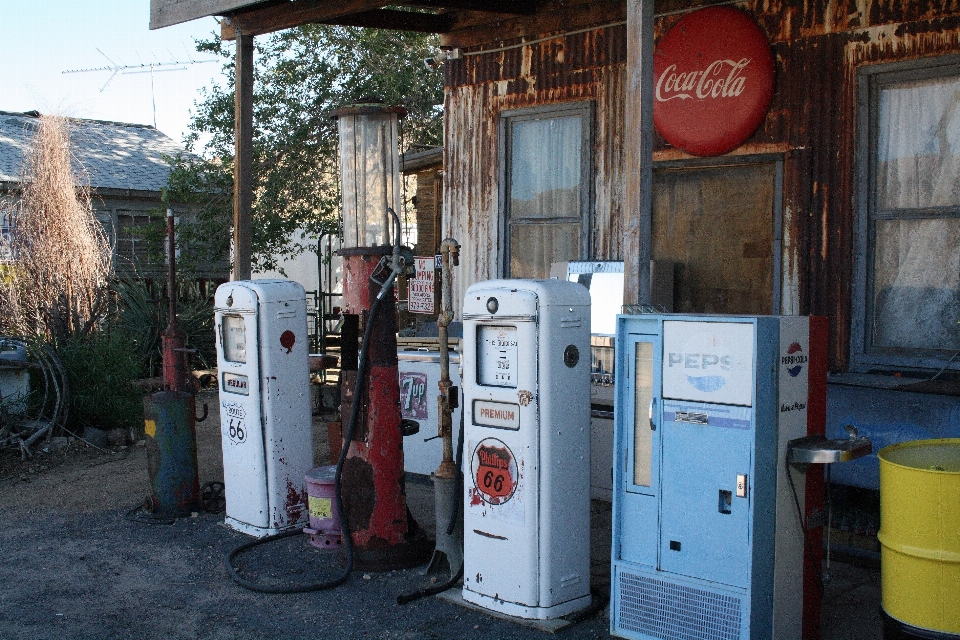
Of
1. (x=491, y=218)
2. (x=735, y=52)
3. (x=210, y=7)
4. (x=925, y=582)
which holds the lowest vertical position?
(x=925, y=582)

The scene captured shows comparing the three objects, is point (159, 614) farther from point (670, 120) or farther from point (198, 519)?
point (670, 120)

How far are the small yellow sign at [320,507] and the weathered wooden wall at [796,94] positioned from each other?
3.33 m

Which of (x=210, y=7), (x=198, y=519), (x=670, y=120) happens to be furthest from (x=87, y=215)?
(x=670, y=120)

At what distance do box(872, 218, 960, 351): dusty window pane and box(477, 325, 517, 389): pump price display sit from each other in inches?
123

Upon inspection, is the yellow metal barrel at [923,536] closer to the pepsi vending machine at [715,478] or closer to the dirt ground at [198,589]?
the pepsi vending machine at [715,478]

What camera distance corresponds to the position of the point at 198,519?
7.25 meters

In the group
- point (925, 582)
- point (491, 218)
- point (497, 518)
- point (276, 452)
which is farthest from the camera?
point (491, 218)

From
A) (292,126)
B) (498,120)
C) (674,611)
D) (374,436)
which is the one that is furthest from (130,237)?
(674,611)

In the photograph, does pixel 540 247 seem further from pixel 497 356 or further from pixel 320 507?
pixel 497 356

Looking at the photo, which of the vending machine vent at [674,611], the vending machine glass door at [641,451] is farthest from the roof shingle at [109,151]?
the vending machine vent at [674,611]

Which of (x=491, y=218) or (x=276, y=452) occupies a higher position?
(x=491, y=218)

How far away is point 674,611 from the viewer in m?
4.55

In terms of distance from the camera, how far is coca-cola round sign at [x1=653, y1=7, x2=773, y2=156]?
7133 millimetres

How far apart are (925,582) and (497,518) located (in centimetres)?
211
